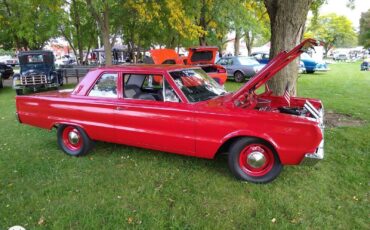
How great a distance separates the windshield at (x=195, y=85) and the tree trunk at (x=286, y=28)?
2.42m

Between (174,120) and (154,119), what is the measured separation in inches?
13.0

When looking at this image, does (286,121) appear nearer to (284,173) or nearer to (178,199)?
(284,173)

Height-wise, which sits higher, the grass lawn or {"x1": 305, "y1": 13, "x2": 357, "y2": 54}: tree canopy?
{"x1": 305, "y1": 13, "x2": 357, "y2": 54}: tree canopy

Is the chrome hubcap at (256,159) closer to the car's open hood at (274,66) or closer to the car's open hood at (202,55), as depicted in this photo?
the car's open hood at (274,66)

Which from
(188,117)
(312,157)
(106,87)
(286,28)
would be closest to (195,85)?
(188,117)

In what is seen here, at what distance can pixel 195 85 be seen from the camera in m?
4.78

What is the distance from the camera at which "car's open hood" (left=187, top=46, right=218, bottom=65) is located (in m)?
13.4

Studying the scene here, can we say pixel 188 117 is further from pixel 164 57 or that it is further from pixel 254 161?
pixel 164 57

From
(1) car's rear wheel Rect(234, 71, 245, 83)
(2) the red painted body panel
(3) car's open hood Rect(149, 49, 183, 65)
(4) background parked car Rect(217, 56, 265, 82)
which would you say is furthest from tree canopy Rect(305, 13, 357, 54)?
(2) the red painted body panel

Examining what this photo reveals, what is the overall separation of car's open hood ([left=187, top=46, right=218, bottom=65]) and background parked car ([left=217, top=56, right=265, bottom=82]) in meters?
3.43

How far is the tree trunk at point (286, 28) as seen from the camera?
6.51m

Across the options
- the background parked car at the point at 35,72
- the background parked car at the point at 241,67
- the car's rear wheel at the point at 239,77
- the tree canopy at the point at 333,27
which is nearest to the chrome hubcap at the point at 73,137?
the background parked car at the point at 35,72

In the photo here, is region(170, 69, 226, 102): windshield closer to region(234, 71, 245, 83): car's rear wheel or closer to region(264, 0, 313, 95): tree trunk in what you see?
region(264, 0, 313, 95): tree trunk

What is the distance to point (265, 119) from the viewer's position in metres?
3.83
